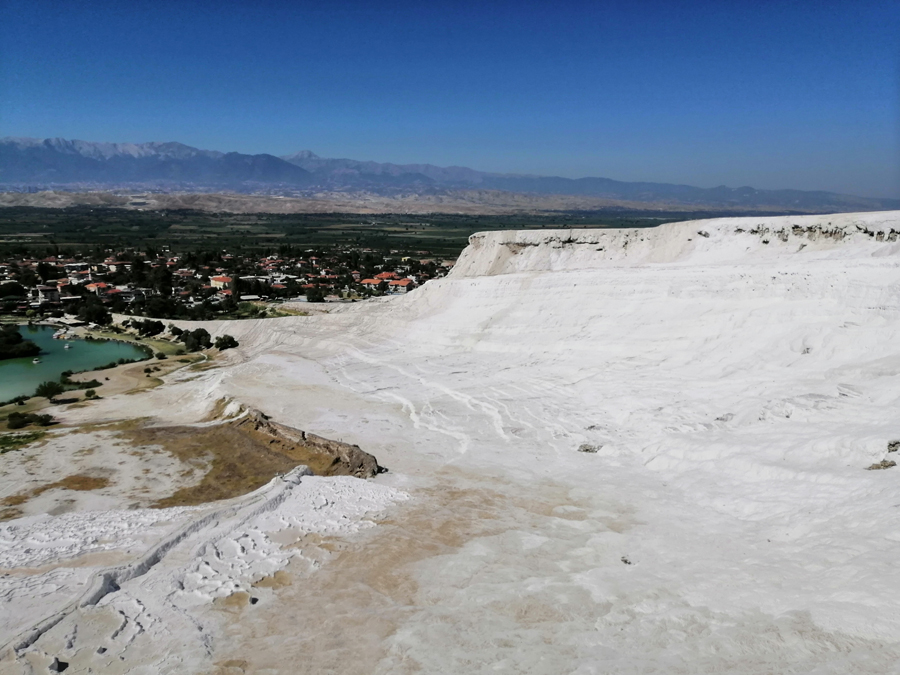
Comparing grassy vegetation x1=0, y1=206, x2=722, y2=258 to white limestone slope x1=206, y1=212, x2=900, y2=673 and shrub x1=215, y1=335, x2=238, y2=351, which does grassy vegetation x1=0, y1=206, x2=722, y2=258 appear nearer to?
shrub x1=215, y1=335, x2=238, y2=351

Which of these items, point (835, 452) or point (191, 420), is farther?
point (191, 420)

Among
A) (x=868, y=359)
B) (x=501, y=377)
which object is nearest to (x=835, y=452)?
(x=868, y=359)

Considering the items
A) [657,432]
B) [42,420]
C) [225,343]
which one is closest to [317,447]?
[657,432]

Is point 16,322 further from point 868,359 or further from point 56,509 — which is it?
point 868,359

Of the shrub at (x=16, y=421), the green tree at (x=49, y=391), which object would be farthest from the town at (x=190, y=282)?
the shrub at (x=16, y=421)

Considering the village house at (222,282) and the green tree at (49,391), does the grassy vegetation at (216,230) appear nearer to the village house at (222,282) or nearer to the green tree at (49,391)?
the village house at (222,282)

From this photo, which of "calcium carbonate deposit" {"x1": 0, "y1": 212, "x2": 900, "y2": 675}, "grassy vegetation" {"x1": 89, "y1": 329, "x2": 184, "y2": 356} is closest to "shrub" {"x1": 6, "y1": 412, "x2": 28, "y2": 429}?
"calcium carbonate deposit" {"x1": 0, "y1": 212, "x2": 900, "y2": 675}
